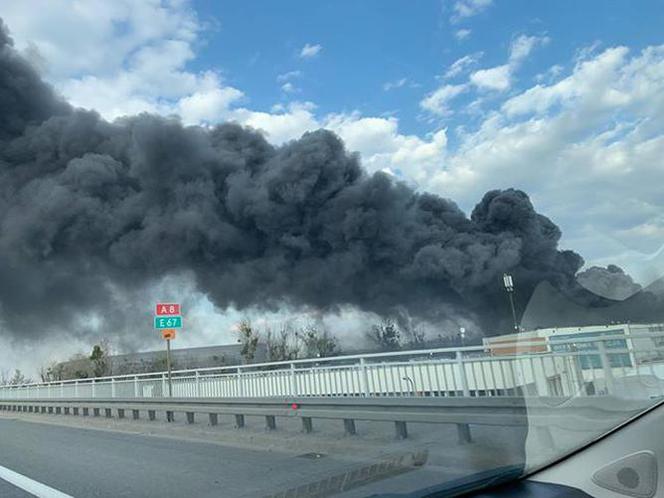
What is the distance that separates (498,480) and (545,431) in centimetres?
68

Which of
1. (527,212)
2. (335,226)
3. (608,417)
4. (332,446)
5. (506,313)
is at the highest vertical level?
(335,226)

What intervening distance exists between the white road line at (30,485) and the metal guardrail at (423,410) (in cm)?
377

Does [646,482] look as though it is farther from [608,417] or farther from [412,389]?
[412,389]

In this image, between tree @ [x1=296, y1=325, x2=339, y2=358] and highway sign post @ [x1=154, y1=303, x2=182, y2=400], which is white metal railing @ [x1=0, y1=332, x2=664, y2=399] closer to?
highway sign post @ [x1=154, y1=303, x2=182, y2=400]

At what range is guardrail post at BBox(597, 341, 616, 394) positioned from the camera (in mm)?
4209

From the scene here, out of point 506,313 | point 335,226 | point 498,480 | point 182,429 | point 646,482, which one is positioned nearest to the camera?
point 646,482

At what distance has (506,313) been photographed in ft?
74.6

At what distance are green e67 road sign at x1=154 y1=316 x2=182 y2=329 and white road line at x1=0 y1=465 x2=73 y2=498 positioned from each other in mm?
6711

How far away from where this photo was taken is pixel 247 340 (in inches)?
1535

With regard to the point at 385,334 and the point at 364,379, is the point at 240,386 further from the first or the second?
the point at 385,334

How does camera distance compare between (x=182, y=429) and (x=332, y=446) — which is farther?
(x=182, y=429)

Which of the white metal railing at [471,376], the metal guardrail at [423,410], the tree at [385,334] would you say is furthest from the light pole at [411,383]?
the tree at [385,334]

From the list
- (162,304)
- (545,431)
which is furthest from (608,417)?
(162,304)

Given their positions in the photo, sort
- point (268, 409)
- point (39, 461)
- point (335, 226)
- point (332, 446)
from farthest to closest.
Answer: point (335, 226), point (268, 409), point (39, 461), point (332, 446)
